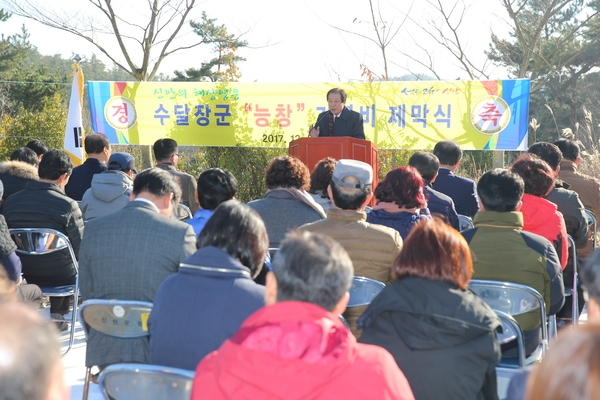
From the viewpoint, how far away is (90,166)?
6.30m

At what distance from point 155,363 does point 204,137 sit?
7.03 meters

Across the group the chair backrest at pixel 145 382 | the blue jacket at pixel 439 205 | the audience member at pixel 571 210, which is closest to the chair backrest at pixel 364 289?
the chair backrest at pixel 145 382

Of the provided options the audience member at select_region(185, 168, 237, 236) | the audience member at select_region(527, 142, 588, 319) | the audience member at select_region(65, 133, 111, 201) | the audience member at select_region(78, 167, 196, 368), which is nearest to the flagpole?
the audience member at select_region(65, 133, 111, 201)

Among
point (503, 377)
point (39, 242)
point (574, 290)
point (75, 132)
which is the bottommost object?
point (574, 290)

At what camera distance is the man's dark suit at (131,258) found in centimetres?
316

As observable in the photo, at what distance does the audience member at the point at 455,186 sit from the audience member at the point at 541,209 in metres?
1.19

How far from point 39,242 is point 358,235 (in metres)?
2.44

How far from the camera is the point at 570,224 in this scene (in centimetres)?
482

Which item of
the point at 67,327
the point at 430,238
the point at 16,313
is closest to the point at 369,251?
the point at 430,238

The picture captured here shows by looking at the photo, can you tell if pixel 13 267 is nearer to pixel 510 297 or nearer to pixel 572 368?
pixel 510 297

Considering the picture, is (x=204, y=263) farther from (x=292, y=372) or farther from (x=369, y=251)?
(x=369, y=251)

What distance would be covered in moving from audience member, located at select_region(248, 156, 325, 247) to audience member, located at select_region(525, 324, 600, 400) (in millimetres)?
3082

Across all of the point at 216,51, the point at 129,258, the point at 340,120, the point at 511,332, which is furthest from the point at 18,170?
the point at 216,51

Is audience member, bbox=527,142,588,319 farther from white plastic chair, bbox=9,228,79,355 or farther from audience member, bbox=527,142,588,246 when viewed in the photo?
white plastic chair, bbox=9,228,79,355
